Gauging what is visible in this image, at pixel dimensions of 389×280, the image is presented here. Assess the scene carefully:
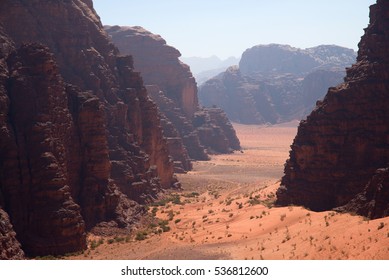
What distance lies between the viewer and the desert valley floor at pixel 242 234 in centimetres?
2539

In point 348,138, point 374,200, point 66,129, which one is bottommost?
point 374,200

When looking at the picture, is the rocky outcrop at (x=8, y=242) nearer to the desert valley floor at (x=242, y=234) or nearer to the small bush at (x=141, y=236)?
the desert valley floor at (x=242, y=234)

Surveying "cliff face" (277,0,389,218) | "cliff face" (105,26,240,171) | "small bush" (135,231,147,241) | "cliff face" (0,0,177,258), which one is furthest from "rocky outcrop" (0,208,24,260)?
"cliff face" (105,26,240,171)

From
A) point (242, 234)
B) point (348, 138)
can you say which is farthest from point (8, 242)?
point (348, 138)

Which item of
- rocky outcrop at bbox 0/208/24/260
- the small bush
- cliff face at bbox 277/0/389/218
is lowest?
the small bush

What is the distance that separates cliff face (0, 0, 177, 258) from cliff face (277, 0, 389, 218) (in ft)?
49.4

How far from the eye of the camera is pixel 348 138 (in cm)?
3938

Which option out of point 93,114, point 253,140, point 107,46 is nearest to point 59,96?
point 93,114

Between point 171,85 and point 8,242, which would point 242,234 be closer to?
point 8,242

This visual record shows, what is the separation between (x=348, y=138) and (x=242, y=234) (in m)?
11.8

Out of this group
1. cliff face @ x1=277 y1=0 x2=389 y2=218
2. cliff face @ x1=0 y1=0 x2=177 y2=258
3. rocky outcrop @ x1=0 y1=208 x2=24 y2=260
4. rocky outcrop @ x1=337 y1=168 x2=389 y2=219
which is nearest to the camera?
rocky outcrop @ x1=0 y1=208 x2=24 y2=260

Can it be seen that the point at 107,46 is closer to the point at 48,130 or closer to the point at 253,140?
the point at 48,130

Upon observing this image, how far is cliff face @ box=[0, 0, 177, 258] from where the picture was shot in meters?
31.9

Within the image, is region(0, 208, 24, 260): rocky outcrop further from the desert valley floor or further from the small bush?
the small bush
